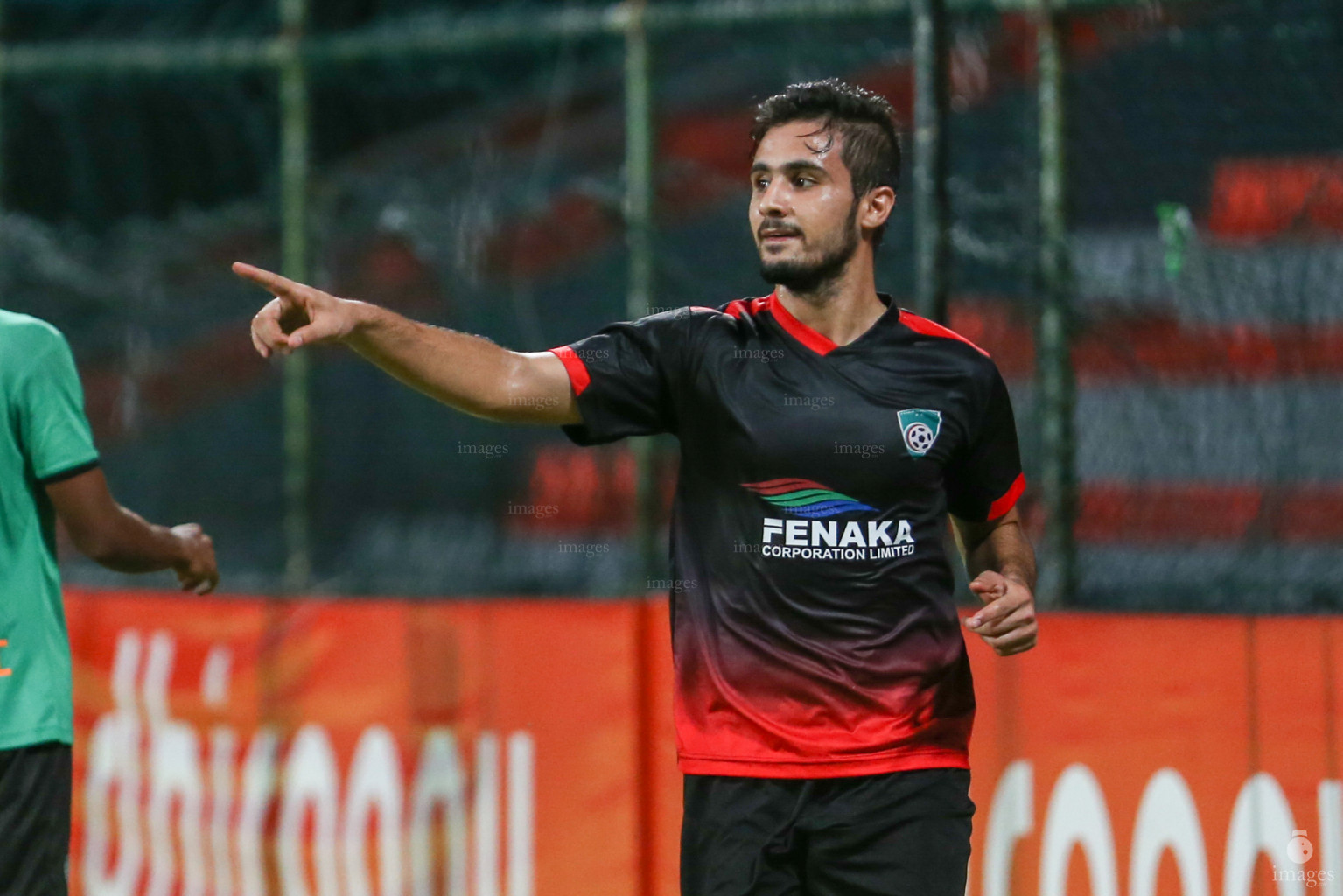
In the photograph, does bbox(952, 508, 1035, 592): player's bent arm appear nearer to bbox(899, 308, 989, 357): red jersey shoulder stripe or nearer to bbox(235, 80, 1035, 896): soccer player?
bbox(235, 80, 1035, 896): soccer player

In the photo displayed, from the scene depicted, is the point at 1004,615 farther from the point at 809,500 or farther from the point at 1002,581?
the point at 809,500

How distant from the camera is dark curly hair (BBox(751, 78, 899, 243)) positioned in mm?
3719

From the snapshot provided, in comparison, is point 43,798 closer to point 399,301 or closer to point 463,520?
point 463,520

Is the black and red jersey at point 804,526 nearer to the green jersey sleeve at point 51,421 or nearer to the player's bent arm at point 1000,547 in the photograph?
the player's bent arm at point 1000,547

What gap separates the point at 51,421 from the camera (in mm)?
3820

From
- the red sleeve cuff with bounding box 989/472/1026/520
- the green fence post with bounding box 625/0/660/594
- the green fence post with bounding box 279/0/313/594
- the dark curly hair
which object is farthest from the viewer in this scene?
the green fence post with bounding box 279/0/313/594

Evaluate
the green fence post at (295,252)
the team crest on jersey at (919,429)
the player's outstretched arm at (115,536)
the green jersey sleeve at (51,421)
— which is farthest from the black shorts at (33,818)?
the green fence post at (295,252)

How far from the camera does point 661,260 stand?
5.61m

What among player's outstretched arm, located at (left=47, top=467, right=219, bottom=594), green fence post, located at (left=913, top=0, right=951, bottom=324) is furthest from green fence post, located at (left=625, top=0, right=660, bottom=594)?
player's outstretched arm, located at (left=47, top=467, right=219, bottom=594)

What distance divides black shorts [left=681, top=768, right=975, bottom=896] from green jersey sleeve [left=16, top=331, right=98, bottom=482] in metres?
1.56

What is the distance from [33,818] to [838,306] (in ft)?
6.67

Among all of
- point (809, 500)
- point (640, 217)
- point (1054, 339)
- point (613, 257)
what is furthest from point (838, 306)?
point (613, 257)

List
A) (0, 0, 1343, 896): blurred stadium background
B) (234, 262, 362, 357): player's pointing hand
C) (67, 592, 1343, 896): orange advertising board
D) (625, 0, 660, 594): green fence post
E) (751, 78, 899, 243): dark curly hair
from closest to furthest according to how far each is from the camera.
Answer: (234, 262, 362, 357): player's pointing hand
(751, 78, 899, 243): dark curly hair
(67, 592, 1343, 896): orange advertising board
(0, 0, 1343, 896): blurred stadium background
(625, 0, 660, 594): green fence post

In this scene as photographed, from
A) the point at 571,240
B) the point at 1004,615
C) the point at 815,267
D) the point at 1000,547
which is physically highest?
the point at 571,240
